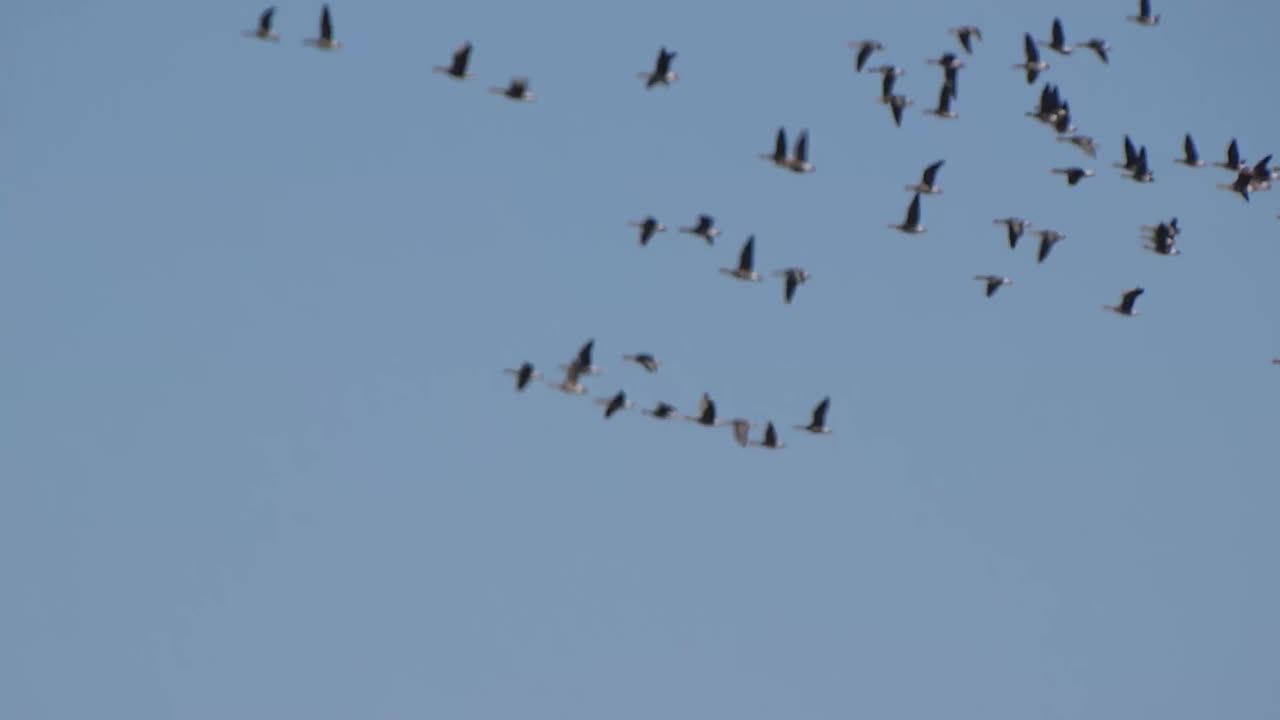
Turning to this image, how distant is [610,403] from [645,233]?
432 cm

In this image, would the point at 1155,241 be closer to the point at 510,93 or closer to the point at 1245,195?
the point at 1245,195

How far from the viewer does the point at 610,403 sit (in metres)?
99.7

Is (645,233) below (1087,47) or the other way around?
below

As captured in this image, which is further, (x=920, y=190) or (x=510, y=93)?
(x=920, y=190)

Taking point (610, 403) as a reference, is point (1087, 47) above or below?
above

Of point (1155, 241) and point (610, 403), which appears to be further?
point (1155, 241)

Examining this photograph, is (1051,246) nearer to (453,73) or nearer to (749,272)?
(749,272)

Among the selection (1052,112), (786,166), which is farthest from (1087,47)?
(786,166)

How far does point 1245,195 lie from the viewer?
353 feet

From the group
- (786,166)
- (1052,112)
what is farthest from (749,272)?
(1052,112)

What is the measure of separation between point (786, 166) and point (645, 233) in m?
3.96

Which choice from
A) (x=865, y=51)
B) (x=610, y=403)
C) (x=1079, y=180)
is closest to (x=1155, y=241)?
(x=1079, y=180)

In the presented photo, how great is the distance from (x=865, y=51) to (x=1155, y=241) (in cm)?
920

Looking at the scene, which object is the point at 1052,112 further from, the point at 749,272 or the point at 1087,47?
the point at 749,272
